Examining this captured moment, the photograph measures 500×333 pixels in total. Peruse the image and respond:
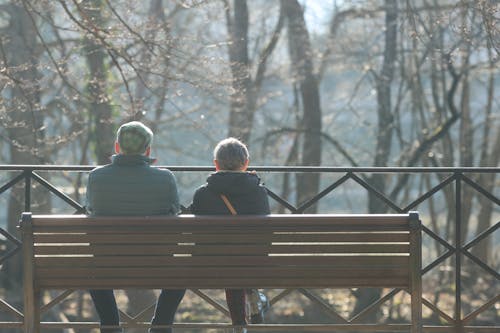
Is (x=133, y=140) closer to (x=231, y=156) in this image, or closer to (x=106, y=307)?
(x=231, y=156)

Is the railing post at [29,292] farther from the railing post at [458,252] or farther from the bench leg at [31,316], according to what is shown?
the railing post at [458,252]

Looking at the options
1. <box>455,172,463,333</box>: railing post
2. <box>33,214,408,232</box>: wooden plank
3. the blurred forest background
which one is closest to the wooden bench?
<box>33,214,408,232</box>: wooden plank

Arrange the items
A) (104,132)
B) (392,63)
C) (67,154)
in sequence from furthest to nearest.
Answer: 1. (67,154)
2. (392,63)
3. (104,132)

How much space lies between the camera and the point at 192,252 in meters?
5.04

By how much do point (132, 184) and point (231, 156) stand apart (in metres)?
0.51

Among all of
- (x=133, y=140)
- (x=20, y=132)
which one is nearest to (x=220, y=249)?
(x=133, y=140)

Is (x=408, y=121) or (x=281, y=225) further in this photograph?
(x=408, y=121)

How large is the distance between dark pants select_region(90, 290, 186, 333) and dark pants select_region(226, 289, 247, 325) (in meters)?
0.24

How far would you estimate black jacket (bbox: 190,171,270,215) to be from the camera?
514 centimetres

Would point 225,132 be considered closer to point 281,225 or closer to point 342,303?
point 342,303

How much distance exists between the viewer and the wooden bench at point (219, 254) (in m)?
4.96

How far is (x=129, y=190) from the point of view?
16.9 feet

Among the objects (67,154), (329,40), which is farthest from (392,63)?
(67,154)

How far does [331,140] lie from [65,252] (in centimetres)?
1459
